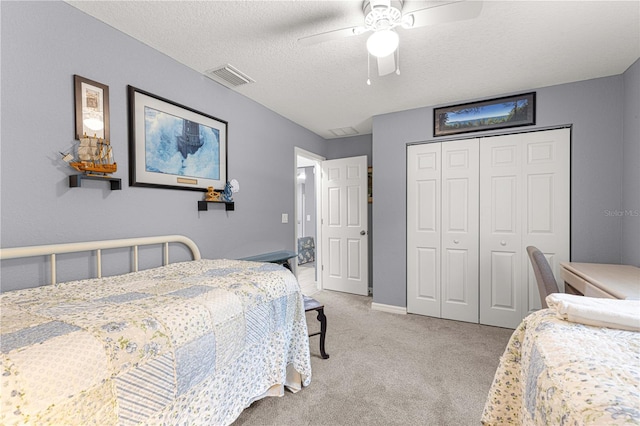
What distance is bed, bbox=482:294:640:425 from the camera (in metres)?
0.61

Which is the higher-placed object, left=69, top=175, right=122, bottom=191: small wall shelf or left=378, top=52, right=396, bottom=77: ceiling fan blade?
left=378, top=52, right=396, bottom=77: ceiling fan blade

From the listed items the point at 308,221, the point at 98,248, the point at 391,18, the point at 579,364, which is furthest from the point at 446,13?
the point at 308,221

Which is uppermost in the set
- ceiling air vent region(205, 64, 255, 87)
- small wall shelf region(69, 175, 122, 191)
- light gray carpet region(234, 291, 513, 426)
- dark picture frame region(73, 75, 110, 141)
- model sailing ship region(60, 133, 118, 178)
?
ceiling air vent region(205, 64, 255, 87)

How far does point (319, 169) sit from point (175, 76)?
257 centimetres

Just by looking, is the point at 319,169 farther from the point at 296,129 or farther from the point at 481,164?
the point at 481,164

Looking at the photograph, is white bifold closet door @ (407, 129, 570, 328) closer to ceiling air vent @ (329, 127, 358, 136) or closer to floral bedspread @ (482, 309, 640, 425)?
ceiling air vent @ (329, 127, 358, 136)

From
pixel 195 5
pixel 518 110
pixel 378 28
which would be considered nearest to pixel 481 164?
pixel 518 110

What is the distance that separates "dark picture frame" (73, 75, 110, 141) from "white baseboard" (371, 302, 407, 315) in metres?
3.15

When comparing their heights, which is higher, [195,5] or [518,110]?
[195,5]

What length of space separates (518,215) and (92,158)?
11.8ft

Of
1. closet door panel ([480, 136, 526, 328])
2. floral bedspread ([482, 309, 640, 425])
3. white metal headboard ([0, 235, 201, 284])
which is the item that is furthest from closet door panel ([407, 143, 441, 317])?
white metal headboard ([0, 235, 201, 284])

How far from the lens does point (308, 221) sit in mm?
7652

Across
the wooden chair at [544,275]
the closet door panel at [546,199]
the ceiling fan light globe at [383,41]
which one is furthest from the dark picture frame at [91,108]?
the closet door panel at [546,199]

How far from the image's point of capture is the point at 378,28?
1.54 metres
